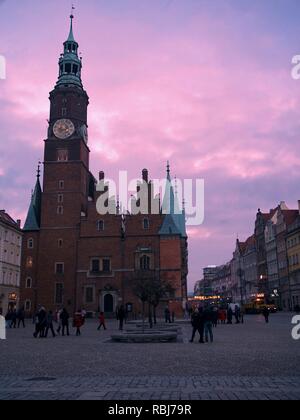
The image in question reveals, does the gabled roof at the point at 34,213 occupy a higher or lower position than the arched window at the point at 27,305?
higher

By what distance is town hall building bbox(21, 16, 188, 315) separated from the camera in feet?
216

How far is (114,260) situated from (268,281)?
38.2 metres

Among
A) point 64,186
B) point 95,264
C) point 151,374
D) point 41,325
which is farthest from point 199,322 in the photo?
point 64,186

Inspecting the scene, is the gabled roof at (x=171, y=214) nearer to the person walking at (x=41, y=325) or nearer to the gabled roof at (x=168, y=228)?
the gabled roof at (x=168, y=228)

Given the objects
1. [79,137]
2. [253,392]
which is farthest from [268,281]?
[253,392]

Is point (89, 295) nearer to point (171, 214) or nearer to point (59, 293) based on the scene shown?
point (59, 293)

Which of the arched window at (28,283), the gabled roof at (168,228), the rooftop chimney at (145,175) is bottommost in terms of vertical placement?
the arched window at (28,283)

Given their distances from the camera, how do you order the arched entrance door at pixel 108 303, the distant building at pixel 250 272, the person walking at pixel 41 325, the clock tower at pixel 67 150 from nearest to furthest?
the person walking at pixel 41 325 < the arched entrance door at pixel 108 303 < the clock tower at pixel 67 150 < the distant building at pixel 250 272

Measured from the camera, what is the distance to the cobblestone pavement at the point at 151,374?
8922mm

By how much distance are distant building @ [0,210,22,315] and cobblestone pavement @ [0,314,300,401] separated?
3945cm

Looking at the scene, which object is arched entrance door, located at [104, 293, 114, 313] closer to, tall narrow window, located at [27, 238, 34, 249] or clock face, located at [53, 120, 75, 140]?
tall narrow window, located at [27, 238, 34, 249]

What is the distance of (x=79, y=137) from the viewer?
2744 inches

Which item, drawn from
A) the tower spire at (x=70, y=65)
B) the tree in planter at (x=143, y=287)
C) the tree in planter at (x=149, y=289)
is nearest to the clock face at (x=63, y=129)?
the tower spire at (x=70, y=65)
